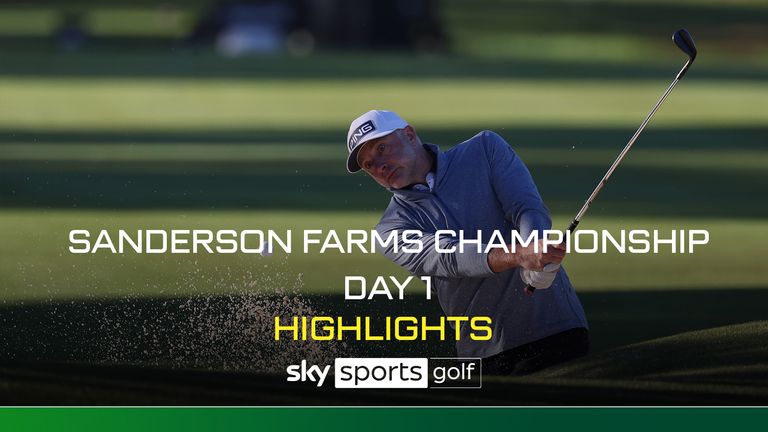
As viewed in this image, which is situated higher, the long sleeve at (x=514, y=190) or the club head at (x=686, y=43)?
the club head at (x=686, y=43)

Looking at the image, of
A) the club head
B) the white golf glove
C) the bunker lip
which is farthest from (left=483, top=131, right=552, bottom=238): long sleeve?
the club head

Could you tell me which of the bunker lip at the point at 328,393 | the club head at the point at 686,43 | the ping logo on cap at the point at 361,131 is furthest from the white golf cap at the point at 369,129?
the club head at the point at 686,43

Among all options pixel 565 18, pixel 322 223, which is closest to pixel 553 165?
pixel 322 223

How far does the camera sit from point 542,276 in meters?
5.05

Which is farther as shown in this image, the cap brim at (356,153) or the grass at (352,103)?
the grass at (352,103)

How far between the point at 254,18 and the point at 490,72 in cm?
982

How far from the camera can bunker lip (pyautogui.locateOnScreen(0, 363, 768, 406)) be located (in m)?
5.11

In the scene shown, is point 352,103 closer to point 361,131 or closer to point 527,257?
point 361,131

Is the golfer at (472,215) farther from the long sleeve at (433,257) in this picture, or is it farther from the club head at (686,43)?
the club head at (686,43)

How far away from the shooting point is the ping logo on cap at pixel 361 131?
5227 millimetres

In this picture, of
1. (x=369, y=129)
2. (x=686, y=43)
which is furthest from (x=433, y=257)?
(x=686, y=43)

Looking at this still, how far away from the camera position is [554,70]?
82.1ft

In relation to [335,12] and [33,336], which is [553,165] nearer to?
[33,336]

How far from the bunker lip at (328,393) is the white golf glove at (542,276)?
1.01 ft
